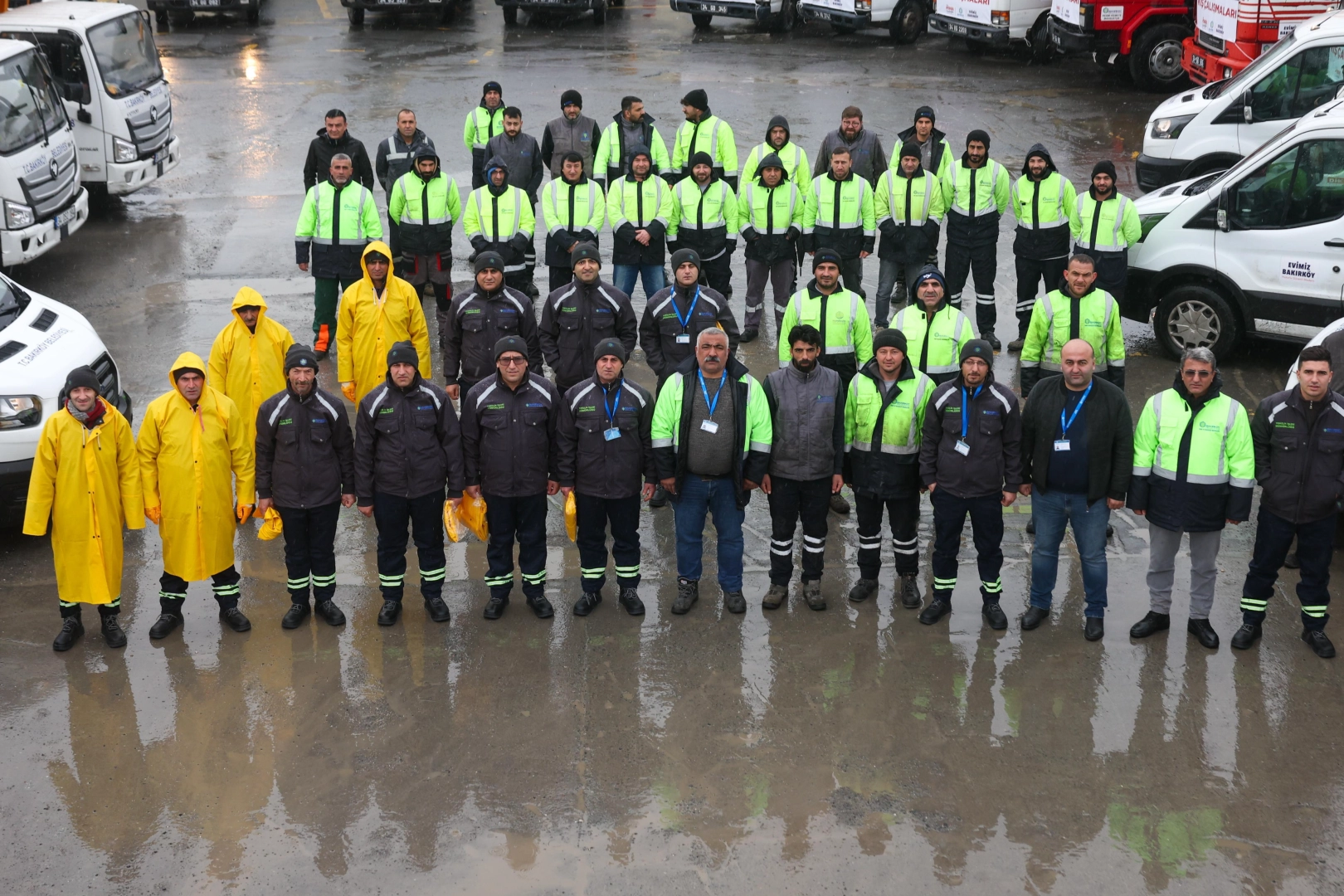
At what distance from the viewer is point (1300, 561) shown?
23.7 feet

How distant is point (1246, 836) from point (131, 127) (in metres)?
13.3

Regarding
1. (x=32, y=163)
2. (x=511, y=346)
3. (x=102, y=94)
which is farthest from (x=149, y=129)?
(x=511, y=346)

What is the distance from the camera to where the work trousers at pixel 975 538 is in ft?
24.2

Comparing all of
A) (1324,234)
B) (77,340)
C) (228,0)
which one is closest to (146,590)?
(77,340)

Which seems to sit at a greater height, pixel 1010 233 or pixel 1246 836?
pixel 1010 233

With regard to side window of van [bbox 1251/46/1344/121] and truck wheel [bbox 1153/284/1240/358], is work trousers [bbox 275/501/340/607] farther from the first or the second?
side window of van [bbox 1251/46/1344/121]

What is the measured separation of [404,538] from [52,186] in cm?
765

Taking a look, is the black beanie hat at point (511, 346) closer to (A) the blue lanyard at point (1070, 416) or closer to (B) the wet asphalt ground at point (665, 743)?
(B) the wet asphalt ground at point (665, 743)

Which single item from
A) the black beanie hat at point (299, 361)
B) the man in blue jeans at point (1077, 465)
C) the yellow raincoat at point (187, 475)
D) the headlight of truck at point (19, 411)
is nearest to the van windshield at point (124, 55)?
the headlight of truck at point (19, 411)

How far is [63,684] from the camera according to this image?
704 cm

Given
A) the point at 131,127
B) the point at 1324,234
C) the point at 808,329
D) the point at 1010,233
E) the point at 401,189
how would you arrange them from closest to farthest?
the point at 808,329 → the point at 1324,234 → the point at 401,189 → the point at 1010,233 → the point at 131,127

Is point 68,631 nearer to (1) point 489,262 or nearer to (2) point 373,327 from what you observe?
(2) point 373,327

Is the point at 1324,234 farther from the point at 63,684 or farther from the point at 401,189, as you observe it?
the point at 63,684

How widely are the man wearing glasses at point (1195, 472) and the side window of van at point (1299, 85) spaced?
732 cm
